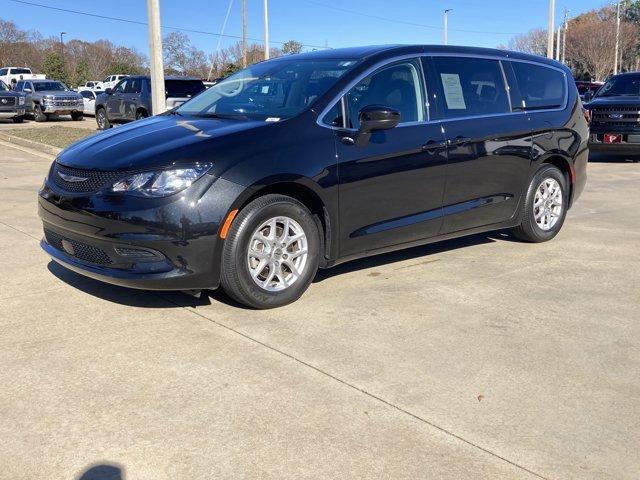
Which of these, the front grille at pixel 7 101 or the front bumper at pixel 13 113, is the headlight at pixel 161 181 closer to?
the front grille at pixel 7 101

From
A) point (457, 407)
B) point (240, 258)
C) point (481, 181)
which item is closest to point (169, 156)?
point (240, 258)

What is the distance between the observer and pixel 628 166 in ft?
44.9

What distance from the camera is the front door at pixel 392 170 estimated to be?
5016 millimetres

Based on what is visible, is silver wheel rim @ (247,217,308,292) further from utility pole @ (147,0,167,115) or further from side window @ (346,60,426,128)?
utility pole @ (147,0,167,115)

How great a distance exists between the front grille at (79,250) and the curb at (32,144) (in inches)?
407

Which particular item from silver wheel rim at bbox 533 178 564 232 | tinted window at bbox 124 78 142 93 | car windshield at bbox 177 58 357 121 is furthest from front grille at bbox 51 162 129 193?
tinted window at bbox 124 78 142 93

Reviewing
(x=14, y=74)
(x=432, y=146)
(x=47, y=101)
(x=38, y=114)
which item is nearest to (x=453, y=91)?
(x=432, y=146)

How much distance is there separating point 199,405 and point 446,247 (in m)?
3.89

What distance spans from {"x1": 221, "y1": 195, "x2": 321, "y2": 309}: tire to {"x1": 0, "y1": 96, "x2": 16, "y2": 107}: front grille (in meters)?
24.7

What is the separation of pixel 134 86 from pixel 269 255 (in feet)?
51.8

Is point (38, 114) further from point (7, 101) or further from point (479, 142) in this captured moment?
point (479, 142)

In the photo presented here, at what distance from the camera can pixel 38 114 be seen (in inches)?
1072

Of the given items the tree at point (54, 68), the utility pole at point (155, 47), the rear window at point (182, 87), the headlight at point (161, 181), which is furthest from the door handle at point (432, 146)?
the tree at point (54, 68)

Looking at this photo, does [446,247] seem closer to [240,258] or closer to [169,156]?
[240,258]
